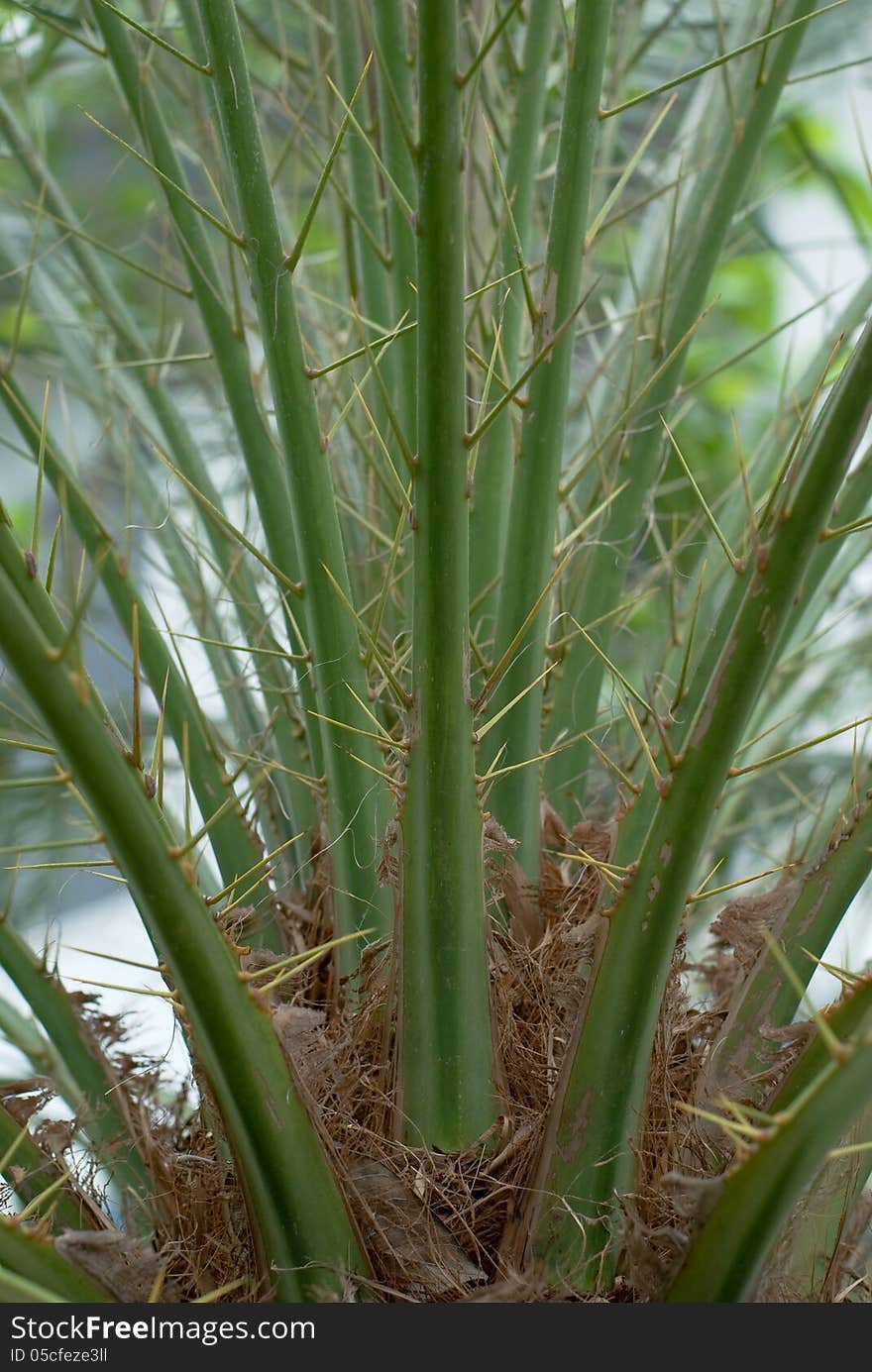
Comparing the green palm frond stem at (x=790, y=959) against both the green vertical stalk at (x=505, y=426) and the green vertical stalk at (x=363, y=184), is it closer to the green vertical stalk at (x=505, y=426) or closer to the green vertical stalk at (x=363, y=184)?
the green vertical stalk at (x=505, y=426)

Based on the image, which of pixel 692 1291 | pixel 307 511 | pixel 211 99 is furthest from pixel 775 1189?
pixel 211 99

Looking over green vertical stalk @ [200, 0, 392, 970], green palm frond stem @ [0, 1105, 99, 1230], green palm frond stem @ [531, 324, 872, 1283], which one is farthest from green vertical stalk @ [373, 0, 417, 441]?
green palm frond stem @ [0, 1105, 99, 1230]

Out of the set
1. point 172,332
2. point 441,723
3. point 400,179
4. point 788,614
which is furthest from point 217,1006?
point 172,332

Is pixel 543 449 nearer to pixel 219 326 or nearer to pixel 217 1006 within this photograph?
pixel 219 326

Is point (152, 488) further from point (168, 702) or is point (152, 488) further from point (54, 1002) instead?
point (54, 1002)

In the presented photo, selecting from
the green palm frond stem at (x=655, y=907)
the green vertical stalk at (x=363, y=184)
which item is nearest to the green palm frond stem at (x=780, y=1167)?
the green palm frond stem at (x=655, y=907)

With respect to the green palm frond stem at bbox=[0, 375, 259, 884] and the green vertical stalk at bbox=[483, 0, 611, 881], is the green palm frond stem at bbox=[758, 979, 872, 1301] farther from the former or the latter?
the green palm frond stem at bbox=[0, 375, 259, 884]
